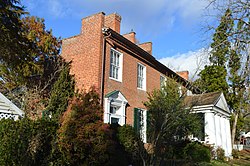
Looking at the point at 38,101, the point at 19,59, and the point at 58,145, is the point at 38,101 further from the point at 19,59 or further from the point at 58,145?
the point at 58,145

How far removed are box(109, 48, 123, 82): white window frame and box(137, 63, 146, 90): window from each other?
224 cm

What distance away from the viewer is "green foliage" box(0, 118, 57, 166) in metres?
7.17

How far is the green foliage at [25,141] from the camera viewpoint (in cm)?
717

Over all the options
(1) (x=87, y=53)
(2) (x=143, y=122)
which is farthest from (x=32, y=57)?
(2) (x=143, y=122)

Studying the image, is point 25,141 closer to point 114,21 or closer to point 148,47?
point 114,21

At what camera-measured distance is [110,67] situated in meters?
14.7

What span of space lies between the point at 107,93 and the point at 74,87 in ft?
6.59

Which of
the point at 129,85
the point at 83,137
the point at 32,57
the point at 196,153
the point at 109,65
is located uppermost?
the point at 32,57

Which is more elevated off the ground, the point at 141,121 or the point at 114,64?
the point at 114,64

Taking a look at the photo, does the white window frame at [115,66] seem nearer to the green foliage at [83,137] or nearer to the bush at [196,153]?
the green foliage at [83,137]

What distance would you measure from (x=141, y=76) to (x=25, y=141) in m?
11.4

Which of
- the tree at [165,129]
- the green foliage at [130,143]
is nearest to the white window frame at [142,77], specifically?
the tree at [165,129]

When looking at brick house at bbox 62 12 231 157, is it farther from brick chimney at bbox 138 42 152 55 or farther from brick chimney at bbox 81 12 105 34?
brick chimney at bbox 138 42 152 55

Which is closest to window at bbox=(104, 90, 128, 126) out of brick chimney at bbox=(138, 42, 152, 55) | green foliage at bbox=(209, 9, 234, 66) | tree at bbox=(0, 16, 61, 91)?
tree at bbox=(0, 16, 61, 91)
